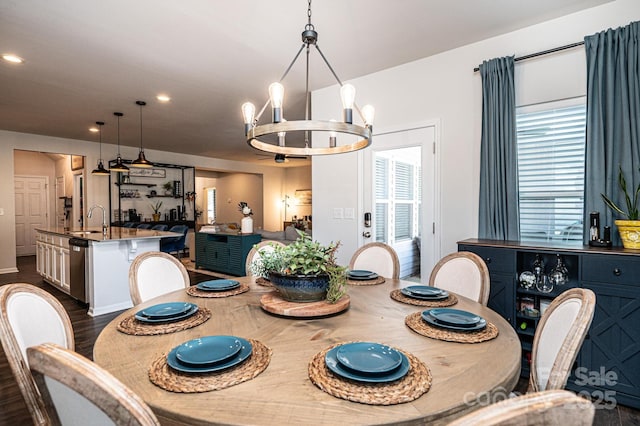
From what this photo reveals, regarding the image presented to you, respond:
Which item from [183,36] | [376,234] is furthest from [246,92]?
[376,234]

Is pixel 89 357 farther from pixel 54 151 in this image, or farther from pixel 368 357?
pixel 54 151

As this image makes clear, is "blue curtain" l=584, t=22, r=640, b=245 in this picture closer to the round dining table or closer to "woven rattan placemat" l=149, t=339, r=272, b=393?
the round dining table

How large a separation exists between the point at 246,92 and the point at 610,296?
13.5 feet

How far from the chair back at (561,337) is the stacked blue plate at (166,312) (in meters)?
1.37

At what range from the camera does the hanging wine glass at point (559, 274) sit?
2.44m

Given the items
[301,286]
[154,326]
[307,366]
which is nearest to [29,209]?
[154,326]

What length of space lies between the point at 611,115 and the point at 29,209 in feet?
40.0

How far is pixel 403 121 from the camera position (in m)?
3.55

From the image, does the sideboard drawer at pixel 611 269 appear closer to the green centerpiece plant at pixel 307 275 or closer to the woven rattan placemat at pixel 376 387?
the green centerpiece plant at pixel 307 275

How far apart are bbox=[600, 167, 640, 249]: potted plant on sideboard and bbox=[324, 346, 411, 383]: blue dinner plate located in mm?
2167

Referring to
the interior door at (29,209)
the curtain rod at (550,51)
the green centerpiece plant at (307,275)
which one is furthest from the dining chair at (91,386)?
the interior door at (29,209)

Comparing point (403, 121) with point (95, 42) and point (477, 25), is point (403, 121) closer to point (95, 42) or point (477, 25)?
point (477, 25)

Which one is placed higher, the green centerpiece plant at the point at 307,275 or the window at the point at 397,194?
the window at the point at 397,194

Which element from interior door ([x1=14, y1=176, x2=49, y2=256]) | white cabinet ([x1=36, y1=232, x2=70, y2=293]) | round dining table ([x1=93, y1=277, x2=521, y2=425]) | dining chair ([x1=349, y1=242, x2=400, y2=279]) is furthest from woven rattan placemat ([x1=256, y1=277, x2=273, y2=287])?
interior door ([x1=14, y1=176, x2=49, y2=256])
